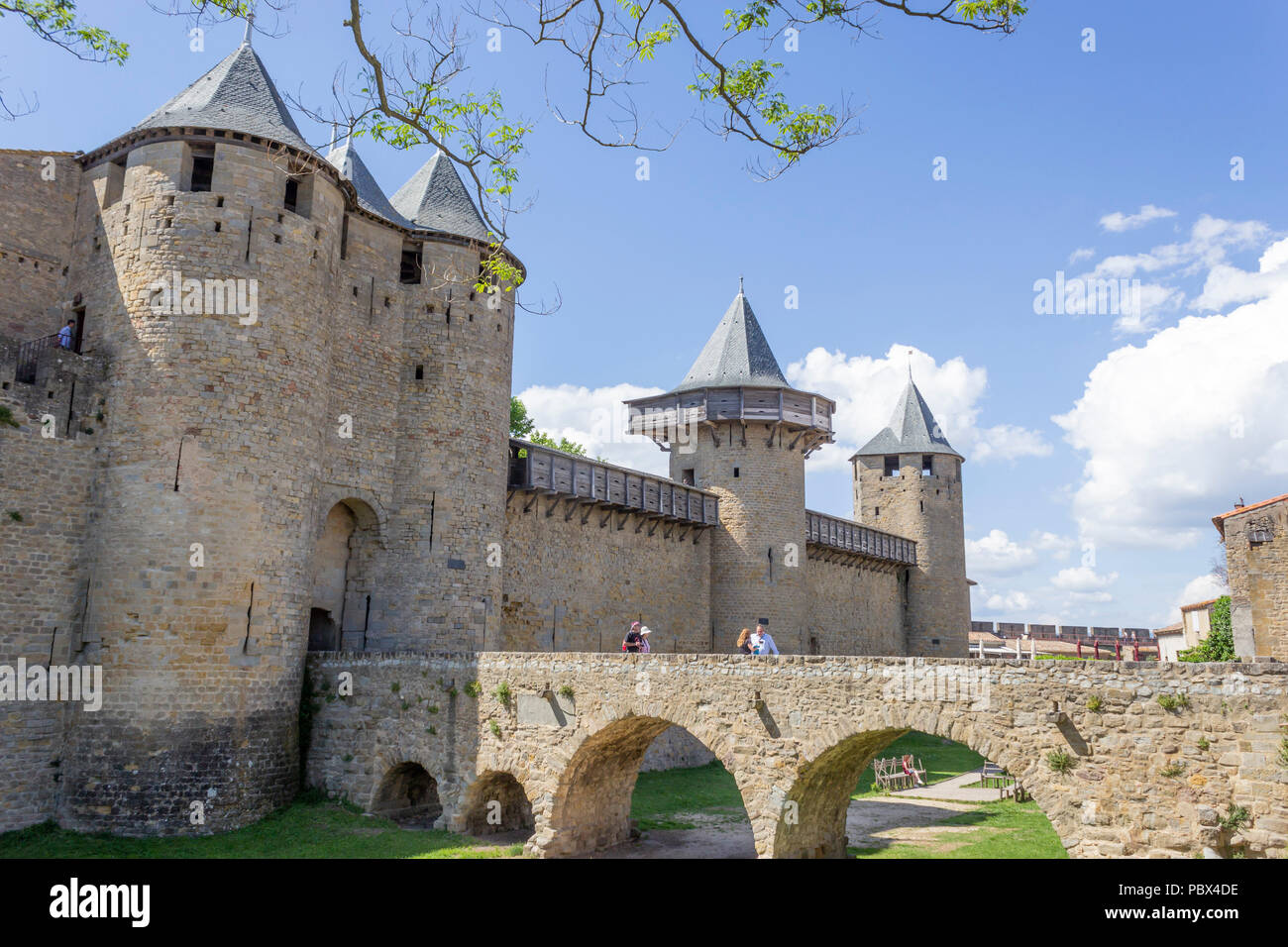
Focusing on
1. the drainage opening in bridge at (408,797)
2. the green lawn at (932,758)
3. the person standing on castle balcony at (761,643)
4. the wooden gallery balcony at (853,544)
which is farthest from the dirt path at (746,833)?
the wooden gallery balcony at (853,544)

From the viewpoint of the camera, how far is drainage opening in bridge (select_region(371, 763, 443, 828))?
17297 mm

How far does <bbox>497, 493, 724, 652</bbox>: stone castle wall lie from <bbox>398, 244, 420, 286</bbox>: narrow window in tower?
573 centimetres

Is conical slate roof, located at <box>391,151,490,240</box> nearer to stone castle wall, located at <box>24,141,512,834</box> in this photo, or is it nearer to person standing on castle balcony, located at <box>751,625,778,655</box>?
stone castle wall, located at <box>24,141,512,834</box>

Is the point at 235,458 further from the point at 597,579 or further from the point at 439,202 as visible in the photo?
the point at 597,579

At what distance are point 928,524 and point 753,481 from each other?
12982 mm

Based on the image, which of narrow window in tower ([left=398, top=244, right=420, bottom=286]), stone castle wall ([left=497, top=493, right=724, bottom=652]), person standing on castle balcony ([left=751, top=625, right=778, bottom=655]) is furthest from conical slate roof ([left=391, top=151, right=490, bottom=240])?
person standing on castle balcony ([left=751, top=625, right=778, bottom=655])

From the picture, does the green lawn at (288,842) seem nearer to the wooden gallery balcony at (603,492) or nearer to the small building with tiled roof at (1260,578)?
the wooden gallery balcony at (603,492)

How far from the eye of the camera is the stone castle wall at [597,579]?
23.3 meters

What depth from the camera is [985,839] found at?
53.2 ft

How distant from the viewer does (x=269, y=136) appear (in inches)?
696

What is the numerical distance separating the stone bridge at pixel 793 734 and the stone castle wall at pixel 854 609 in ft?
56.4

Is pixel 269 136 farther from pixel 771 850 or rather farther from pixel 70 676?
pixel 771 850

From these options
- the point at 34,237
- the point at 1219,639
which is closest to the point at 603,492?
the point at 34,237
